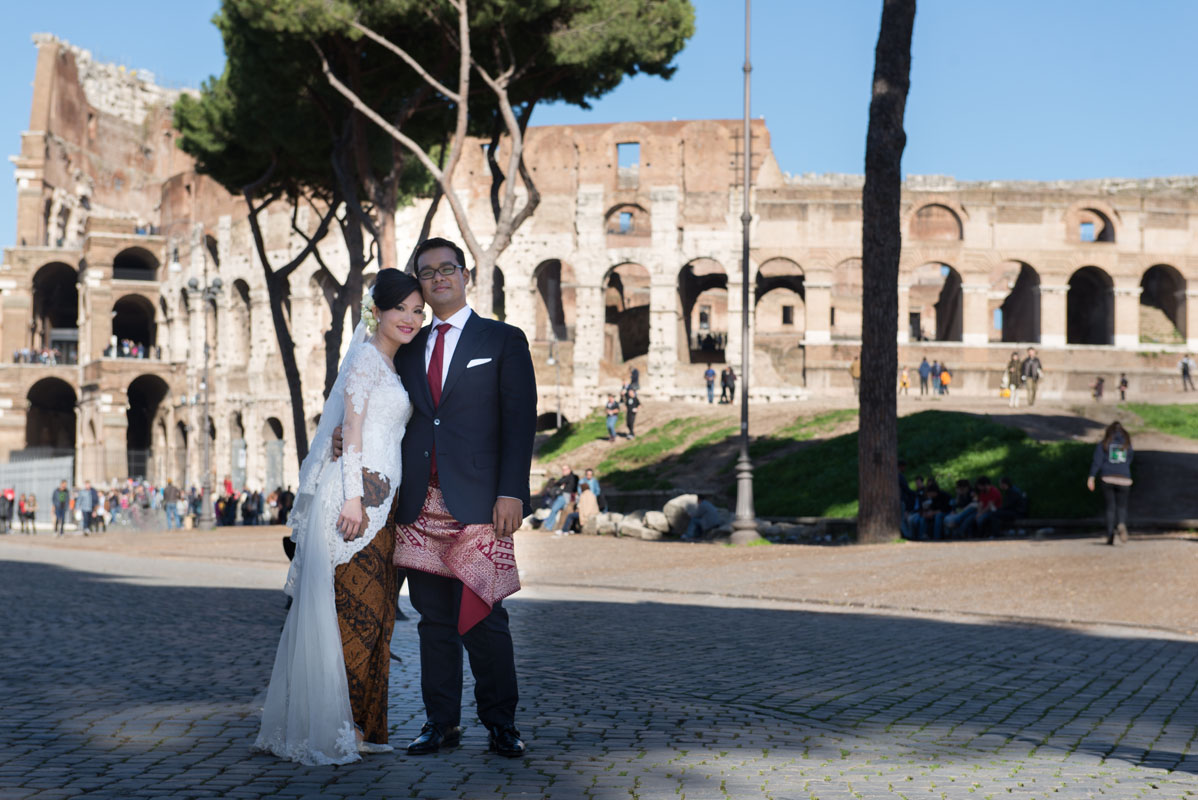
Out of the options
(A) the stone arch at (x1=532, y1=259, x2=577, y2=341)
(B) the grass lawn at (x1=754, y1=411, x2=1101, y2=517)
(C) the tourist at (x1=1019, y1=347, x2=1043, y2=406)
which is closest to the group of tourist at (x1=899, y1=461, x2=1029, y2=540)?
(B) the grass lawn at (x1=754, y1=411, x2=1101, y2=517)

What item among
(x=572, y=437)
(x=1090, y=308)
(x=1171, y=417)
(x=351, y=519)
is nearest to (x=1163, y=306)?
(x=1090, y=308)

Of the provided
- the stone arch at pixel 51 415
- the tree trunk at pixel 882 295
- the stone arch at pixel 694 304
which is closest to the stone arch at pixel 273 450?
the stone arch at pixel 694 304

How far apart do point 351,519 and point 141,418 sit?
166 feet

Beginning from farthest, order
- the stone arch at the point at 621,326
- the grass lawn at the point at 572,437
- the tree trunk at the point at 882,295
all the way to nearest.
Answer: the stone arch at the point at 621,326
the grass lawn at the point at 572,437
the tree trunk at the point at 882,295

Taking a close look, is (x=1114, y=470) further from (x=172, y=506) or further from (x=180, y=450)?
(x=180, y=450)

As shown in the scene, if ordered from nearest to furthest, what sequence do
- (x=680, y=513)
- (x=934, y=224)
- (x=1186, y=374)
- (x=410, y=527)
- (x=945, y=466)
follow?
(x=410, y=527)
(x=680, y=513)
(x=945, y=466)
(x=1186, y=374)
(x=934, y=224)

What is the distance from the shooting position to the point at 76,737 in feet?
14.1

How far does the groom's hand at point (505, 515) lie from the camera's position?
4.07m

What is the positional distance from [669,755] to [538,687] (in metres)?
1.63

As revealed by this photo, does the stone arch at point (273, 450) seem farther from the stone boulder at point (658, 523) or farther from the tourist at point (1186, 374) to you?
the tourist at point (1186, 374)

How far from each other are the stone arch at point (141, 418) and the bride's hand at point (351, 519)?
149 feet

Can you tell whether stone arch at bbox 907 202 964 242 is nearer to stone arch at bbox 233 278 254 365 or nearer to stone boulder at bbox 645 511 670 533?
stone arch at bbox 233 278 254 365

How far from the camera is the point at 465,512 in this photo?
A: 4.06 meters

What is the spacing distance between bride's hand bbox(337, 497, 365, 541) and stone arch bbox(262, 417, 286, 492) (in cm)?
3771
